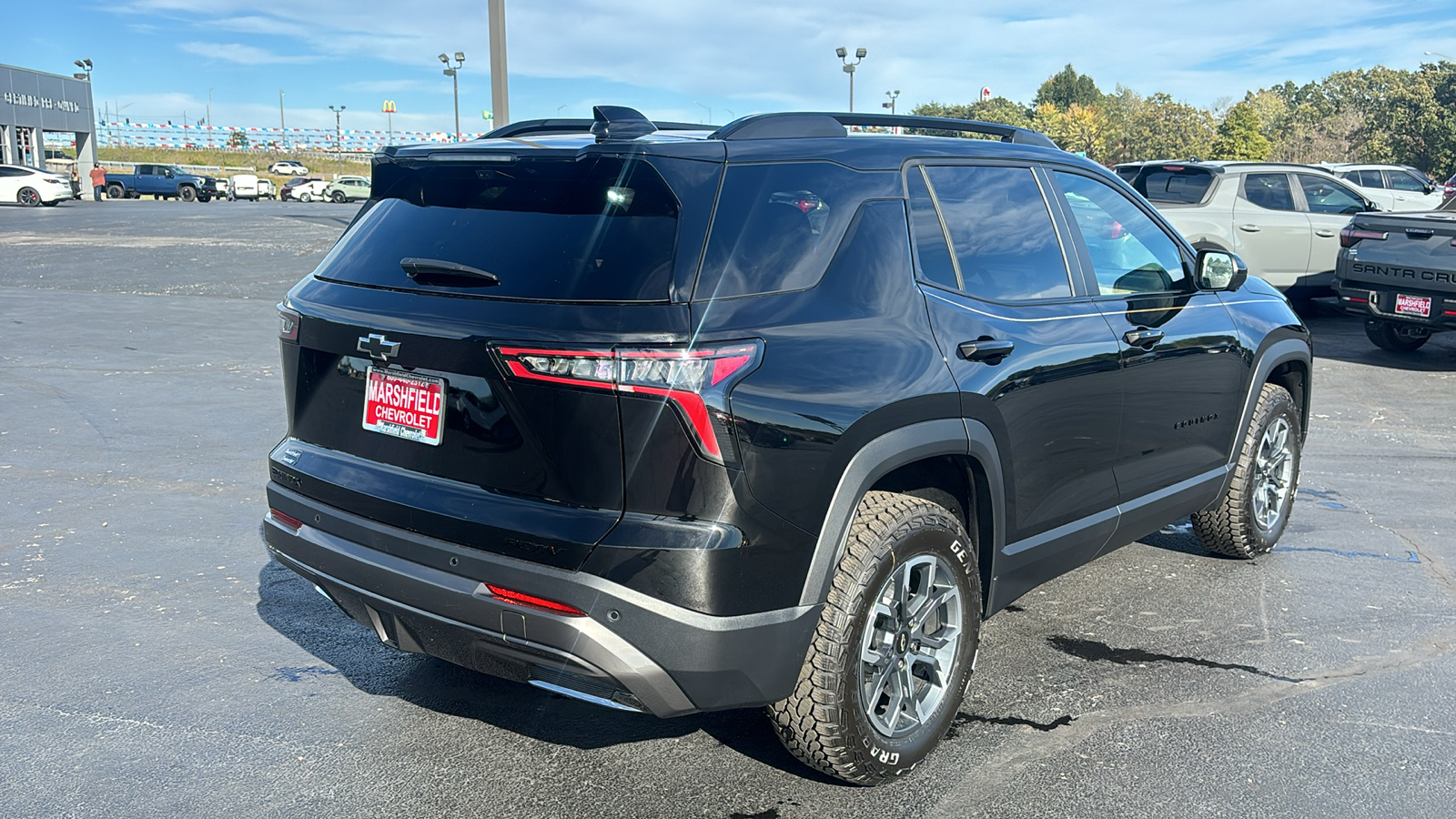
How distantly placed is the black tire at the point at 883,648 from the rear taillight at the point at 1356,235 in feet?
29.8

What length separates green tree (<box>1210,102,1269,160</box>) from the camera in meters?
57.3

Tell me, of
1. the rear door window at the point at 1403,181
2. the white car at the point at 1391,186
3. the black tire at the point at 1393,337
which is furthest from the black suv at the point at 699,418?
the rear door window at the point at 1403,181

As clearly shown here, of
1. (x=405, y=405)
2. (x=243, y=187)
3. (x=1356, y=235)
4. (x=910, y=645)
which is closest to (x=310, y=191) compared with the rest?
(x=243, y=187)

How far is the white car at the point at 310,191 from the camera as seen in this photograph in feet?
193

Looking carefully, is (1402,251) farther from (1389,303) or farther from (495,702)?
(495,702)

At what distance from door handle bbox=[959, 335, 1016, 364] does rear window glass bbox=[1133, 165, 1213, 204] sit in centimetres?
1049

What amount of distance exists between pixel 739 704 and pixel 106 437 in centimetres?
581

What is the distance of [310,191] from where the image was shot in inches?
2319

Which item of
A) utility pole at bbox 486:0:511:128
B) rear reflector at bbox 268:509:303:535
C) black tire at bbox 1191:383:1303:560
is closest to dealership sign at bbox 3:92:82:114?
utility pole at bbox 486:0:511:128

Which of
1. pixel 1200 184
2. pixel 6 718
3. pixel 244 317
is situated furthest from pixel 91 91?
pixel 6 718

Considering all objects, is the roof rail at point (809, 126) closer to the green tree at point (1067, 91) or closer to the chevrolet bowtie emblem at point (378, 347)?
the chevrolet bowtie emblem at point (378, 347)

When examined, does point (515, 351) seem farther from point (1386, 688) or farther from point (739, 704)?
point (1386, 688)

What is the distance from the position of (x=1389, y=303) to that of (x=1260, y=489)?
6.38 m

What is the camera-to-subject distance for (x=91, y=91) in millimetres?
64188
